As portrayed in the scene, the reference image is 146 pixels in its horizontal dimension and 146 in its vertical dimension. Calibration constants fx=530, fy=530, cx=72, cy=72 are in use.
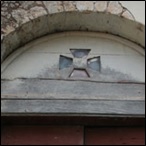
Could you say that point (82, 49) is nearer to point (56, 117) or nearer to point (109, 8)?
point (109, 8)

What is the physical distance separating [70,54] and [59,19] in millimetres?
224

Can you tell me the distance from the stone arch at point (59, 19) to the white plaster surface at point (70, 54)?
0.23 ft

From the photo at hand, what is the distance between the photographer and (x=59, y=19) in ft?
10.3

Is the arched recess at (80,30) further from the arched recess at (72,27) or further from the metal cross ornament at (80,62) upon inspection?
the metal cross ornament at (80,62)

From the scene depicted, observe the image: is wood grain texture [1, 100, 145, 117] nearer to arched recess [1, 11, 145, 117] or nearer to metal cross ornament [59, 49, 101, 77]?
arched recess [1, 11, 145, 117]

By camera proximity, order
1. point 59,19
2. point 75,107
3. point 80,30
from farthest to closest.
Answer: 1. point 80,30
2. point 59,19
3. point 75,107

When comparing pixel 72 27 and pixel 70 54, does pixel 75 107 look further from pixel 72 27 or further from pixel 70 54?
pixel 72 27

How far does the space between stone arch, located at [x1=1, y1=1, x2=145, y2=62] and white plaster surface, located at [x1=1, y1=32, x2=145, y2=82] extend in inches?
2.7

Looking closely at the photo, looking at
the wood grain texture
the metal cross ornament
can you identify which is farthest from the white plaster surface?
the wood grain texture

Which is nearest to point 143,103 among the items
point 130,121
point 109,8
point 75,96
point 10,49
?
point 130,121

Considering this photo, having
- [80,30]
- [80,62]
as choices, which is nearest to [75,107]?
[80,62]

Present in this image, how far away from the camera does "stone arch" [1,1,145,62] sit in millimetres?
3082

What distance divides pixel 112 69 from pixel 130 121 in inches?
13.3

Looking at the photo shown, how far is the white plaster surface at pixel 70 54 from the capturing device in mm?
3141
